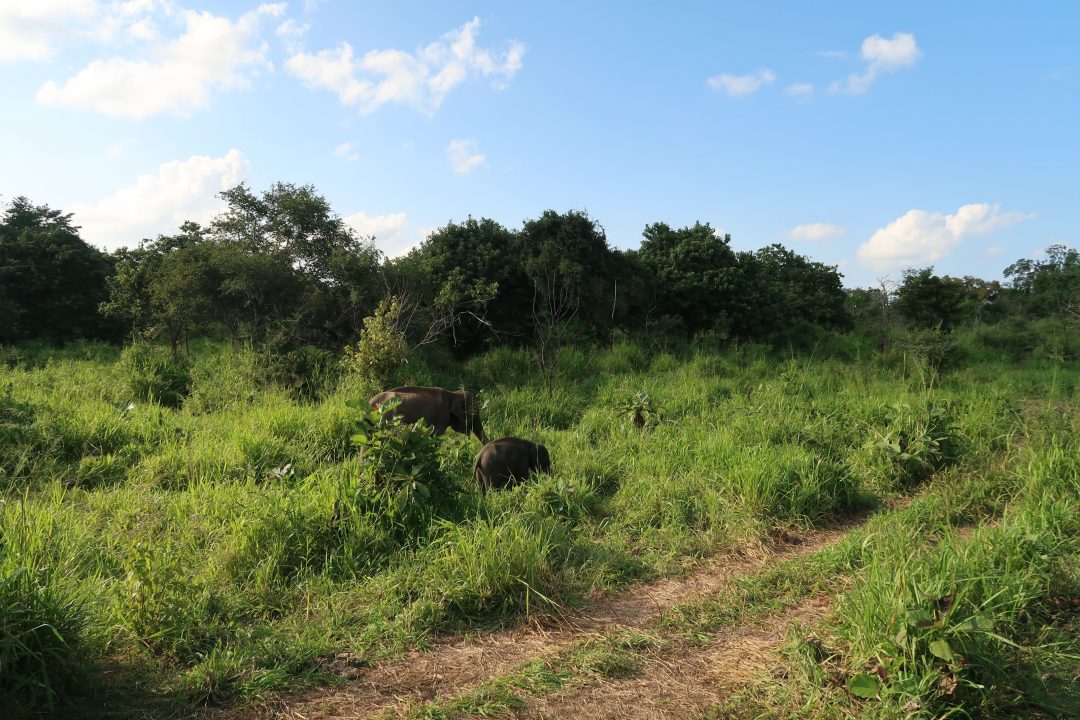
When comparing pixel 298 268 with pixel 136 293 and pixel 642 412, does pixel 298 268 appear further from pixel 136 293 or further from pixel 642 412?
pixel 642 412

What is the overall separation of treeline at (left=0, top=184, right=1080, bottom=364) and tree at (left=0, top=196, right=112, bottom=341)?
4cm

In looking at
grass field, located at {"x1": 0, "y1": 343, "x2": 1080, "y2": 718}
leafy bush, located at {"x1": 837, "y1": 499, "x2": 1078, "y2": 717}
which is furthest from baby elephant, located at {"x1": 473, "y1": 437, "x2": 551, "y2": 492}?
leafy bush, located at {"x1": 837, "y1": 499, "x2": 1078, "y2": 717}

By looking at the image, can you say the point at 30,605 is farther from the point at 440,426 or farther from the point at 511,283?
the point at 511,283

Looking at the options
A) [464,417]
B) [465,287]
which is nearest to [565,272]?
[465,287]

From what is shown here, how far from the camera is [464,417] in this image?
295 inches

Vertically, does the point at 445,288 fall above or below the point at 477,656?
above

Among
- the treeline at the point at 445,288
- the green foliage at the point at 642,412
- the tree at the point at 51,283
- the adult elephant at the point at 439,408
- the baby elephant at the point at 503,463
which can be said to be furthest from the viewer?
the tree at the point at 51,283

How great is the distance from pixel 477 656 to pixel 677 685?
3.31 ft

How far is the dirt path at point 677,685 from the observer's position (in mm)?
2768

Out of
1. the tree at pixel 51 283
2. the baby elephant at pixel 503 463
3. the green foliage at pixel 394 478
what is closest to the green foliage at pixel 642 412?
the baby elephant at pixel 503 463

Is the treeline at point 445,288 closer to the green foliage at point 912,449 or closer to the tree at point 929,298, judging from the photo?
the tree at point 929,298

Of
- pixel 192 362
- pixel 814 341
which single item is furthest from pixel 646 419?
pixel 814 341

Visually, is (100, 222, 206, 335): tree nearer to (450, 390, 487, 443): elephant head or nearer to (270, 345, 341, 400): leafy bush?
(270, 345, 341, 400): leafy bush

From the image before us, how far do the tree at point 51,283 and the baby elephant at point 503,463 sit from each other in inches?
620
